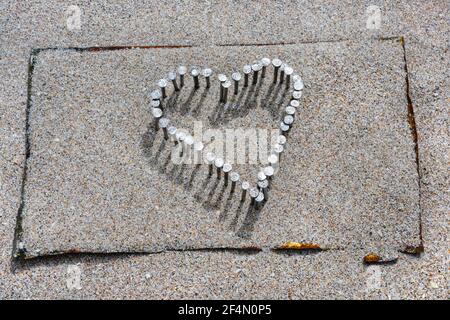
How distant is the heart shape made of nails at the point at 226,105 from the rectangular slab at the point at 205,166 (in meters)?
0.05

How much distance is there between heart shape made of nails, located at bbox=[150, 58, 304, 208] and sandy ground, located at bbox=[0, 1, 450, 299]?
132mm

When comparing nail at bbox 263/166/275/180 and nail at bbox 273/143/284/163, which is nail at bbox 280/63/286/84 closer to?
nail at bbox 273/143/284/163

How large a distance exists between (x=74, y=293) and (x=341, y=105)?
189 cm

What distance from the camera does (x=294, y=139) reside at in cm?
330

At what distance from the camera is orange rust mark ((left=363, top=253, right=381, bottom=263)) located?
3053 mm

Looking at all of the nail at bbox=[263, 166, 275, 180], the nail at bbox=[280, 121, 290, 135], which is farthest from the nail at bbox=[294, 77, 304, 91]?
the nail at bbox=[263, 166, 275, 180]

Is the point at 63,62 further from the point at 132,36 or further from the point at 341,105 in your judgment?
the point at 341,105

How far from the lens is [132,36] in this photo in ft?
11.9

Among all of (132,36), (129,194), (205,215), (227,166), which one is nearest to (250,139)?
(227,166)

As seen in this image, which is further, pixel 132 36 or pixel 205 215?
pixel 132 36

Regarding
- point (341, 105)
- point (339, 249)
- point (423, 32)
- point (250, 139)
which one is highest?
point (423, 32)

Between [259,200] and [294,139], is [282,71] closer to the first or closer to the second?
[294,139]

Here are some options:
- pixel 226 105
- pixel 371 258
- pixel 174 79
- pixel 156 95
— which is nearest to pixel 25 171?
pixel 156 95

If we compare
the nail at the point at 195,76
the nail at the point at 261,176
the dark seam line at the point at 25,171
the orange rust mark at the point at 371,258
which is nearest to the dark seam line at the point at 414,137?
the orange rust mark at the point at 371,258
